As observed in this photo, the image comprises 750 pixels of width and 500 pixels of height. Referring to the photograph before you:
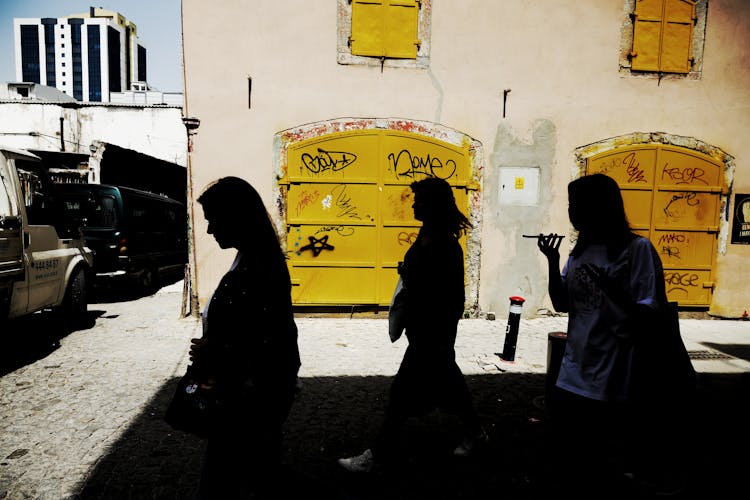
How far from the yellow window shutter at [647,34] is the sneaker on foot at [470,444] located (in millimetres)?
6807

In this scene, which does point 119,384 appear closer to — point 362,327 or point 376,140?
point 362,327

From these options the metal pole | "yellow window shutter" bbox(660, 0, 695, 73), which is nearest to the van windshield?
the metal pole

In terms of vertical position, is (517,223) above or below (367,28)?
below

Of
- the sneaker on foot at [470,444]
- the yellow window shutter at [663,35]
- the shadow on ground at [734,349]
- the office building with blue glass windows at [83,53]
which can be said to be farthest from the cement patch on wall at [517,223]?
the office building with blue glass windows at [83,53]

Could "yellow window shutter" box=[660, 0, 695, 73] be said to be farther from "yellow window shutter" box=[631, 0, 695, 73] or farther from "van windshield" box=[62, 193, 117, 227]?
"van windshield" box=[62, 193, 117, 227]

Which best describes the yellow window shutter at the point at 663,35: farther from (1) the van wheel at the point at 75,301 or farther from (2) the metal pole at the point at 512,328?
(1) the van wheel at the point at 75,301

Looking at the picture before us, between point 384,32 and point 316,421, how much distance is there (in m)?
5.79

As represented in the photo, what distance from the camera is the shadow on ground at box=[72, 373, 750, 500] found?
284 centimetres

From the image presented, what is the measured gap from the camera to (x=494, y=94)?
741 cm

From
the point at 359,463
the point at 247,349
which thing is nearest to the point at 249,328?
the point at 247,349

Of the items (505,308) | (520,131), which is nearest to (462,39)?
(520,131)

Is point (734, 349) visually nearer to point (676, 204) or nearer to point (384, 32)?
point (676, 204)

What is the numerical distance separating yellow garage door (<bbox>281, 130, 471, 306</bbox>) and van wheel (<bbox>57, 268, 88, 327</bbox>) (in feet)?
9.15

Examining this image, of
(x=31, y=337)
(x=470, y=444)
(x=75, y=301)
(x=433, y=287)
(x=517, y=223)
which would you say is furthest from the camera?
(x=517, y=223)
